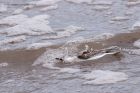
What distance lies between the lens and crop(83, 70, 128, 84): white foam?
3.83 m

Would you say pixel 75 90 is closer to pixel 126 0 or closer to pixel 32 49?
pixel 32 49

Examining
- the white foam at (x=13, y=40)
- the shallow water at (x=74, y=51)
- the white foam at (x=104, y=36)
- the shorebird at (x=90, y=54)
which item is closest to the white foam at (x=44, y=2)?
the shallow water at (x=74, y=51)

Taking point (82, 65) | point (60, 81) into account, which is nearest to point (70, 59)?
point (82, 65)

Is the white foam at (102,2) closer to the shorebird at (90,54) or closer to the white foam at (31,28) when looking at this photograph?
the white foam at (31,28)

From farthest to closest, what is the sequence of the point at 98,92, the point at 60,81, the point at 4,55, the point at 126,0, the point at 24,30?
the point at 126,0 < the point at 24,30 < the point at 4,55 < the point at 60,81 < the point at 98,92

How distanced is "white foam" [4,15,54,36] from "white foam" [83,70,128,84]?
161 cm

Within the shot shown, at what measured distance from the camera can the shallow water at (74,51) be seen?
12.6ft

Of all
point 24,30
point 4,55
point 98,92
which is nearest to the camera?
point 98,92

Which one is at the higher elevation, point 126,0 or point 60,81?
point 126,0

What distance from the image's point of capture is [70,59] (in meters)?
4.48

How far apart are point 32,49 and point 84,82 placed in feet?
3.96

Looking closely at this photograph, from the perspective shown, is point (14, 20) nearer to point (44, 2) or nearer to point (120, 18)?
point (44, 2)

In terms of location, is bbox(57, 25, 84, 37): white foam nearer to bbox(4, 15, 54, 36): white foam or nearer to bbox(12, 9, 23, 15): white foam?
bbox(4, 15, 54, 36): white foam

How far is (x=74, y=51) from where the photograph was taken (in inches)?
187
